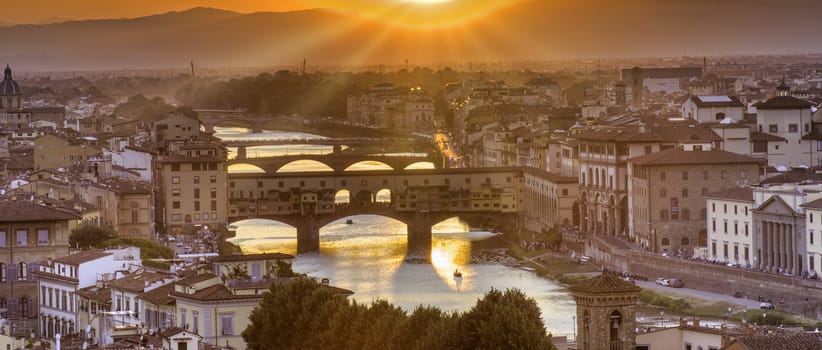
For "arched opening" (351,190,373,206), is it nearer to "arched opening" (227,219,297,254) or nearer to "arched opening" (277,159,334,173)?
Answer: "arched opening" (227,219,297,254)

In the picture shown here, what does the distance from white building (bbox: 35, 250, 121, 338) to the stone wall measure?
9.15m

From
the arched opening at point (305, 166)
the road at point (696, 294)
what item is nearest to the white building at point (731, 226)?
the road at point (696, 294)

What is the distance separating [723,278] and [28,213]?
421 inches

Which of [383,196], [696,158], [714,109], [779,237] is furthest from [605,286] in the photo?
[383,196]

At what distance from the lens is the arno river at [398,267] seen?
3056 cm

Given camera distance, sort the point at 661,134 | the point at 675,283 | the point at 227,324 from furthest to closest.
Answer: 1. the point at 661,134
2. the point at 675,283
3. the point at 227,324

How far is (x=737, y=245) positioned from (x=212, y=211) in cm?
1488

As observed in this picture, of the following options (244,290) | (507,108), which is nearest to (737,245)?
(244,290)

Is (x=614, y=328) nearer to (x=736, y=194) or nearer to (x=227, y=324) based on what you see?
(x=227, y=324)

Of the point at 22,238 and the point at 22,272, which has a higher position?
the point at 22,238

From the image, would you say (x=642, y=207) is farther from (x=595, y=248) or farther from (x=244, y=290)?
(x=244, y=290)

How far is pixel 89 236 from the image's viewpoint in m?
29.7

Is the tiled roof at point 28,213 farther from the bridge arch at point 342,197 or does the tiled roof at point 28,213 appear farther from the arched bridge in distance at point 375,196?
the bridge arch at point 342,197

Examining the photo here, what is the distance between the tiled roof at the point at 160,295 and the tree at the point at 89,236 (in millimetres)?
7870
